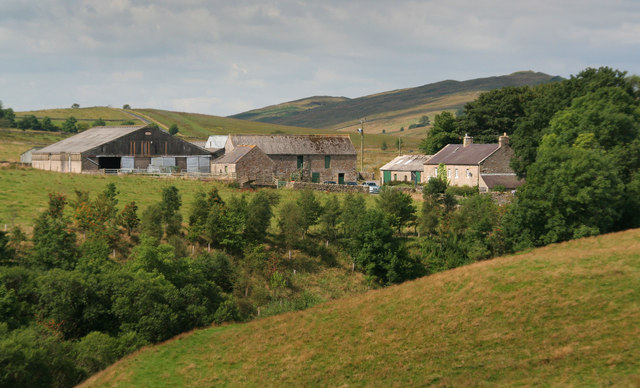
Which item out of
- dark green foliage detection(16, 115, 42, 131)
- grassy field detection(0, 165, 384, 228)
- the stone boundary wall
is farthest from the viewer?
dark green foliage detection(16, 115, 42, 131)

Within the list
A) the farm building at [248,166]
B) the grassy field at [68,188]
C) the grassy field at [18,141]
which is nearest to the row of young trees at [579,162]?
the grassy field at [68,188]

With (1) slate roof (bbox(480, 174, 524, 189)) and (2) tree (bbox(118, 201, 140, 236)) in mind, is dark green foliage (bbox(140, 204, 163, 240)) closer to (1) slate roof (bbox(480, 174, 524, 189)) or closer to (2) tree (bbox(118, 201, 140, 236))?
(2) tree (bbox(118, 201, 140, 236))

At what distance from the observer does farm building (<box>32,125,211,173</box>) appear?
61.3 meters

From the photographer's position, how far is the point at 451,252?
4103cm

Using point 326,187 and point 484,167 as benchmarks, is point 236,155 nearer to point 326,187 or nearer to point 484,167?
point 326,187

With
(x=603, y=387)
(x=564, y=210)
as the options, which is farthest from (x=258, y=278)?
(x=603, y=387)

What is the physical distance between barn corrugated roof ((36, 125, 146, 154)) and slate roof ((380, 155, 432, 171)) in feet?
103

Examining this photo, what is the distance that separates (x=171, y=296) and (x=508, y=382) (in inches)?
625

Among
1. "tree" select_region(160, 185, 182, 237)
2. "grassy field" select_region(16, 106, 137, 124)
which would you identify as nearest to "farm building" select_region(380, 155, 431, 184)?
Result: "tree" select_region(160, 185, 182, 237)

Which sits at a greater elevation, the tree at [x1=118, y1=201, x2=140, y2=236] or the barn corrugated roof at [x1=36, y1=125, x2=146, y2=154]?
the barn corrugated roof at [x1=36, y1=125, x2=146, y2=154]

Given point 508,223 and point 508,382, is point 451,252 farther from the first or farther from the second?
point 508,382

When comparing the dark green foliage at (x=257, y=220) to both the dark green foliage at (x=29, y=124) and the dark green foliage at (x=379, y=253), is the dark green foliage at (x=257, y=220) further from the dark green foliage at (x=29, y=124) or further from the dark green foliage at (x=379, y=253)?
the dark green foliage at (x=29, y=124)

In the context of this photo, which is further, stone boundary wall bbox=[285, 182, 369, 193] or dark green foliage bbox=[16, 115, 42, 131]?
dark green foliage bbox=[16, 115, 42, 131]

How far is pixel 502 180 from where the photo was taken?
56656 mm
